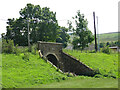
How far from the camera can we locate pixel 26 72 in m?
22.7

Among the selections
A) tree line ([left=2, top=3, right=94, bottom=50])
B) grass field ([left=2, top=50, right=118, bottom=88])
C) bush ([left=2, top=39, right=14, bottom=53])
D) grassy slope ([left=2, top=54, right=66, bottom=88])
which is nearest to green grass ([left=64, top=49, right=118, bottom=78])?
grass field ([left=2, top=50, right=118, bottom=88])

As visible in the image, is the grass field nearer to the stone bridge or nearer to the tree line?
the stone bridge

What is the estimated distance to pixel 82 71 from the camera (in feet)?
100

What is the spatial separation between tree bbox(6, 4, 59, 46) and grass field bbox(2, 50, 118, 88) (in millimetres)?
23042

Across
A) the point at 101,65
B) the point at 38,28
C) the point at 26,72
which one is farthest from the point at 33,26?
the point at 26,72

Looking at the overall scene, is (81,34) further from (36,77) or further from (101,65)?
(36,77)

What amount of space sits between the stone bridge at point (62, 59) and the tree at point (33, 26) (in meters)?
17.1

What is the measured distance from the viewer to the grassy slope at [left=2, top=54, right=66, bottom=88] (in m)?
20.1

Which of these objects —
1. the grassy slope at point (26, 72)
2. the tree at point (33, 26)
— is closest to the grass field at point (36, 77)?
the grassy slope at point (26, 72)

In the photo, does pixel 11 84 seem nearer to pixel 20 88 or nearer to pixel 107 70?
pixel 20 88

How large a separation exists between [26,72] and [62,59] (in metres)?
13.0

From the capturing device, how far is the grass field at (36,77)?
19828mm

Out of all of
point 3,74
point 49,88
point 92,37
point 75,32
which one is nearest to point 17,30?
point 75,32

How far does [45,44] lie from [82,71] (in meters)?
6.28
